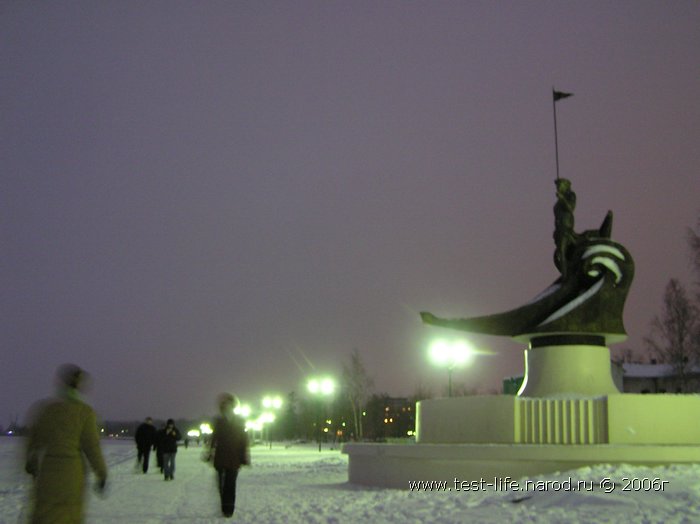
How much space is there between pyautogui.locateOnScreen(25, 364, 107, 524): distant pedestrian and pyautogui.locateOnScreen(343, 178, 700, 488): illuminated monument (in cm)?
848

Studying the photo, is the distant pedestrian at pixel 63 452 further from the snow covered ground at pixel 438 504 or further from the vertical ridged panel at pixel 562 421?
the vertical ridged panel at pixel 562 421

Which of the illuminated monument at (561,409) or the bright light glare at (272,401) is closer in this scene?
the illuminated monument at (561,409)

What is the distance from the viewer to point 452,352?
23.7 m

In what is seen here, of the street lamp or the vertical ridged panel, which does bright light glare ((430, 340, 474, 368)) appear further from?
the vertical ridged panel

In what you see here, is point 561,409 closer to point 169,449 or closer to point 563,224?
point 563,224

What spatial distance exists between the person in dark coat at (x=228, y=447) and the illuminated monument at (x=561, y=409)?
4.56 metres

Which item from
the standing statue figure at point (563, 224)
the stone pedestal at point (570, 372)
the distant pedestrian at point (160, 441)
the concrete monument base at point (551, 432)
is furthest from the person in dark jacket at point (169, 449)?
the standing statue figure at point (563, 224)

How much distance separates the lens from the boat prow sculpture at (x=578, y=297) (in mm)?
15961

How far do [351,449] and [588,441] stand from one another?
488 cm

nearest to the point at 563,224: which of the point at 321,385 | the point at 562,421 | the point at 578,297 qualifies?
the point at 578,297

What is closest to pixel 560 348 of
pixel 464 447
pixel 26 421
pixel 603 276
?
pixel 603 276

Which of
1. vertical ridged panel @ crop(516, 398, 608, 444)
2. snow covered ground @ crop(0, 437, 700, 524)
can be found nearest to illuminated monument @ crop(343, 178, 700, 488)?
vertical ridged panel @ crop(516, 398, 608, 444)

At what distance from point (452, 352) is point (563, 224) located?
7.66 meters

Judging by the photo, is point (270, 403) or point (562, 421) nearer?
point (562, 421)
